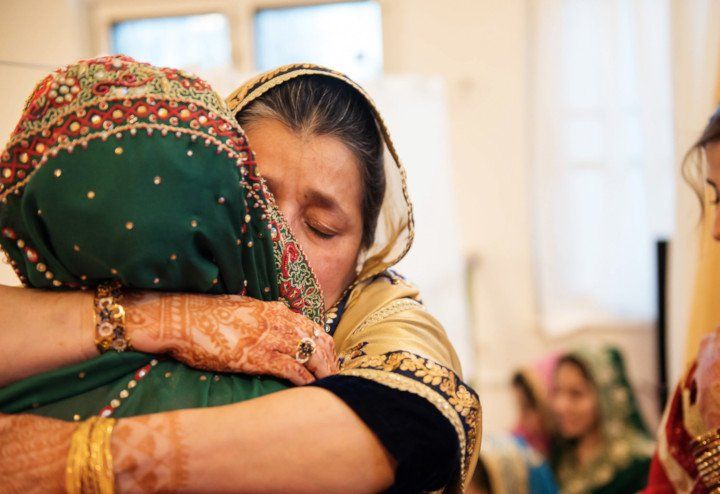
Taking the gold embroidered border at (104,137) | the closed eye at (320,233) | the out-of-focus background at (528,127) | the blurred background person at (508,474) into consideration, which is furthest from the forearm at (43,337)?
the out-of-focus background at (528,127)

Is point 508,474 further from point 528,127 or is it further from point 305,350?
point 528,127

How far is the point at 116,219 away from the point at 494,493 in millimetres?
2149

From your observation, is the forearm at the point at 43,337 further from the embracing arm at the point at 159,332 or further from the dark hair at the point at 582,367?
the dark hair at the point at 582,367

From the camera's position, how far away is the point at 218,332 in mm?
789

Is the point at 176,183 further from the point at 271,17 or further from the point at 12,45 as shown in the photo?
the point at 271,17

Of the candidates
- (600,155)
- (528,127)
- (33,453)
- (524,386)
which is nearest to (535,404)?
(524,386)

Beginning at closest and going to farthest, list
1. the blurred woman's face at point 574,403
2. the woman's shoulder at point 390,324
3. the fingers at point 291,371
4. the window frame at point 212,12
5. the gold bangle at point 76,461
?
the gold bangle at point 76,461
the fingers at point 291,371
the woman's shoulder at point 390,324
the blurred woman's face at point 574,403
the window frame at point 212,12

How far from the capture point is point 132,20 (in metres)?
4.46

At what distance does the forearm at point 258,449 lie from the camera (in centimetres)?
72

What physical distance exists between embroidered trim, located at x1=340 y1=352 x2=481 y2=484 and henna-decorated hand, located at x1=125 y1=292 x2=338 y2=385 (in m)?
0.07

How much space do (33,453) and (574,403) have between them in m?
3.56

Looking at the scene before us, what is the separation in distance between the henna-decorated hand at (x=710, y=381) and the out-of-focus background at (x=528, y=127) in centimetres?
256

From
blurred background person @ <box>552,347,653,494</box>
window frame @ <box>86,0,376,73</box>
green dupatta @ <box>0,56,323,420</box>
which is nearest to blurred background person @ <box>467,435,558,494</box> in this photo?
blurred background person @ <box>552,347,653,494</box>

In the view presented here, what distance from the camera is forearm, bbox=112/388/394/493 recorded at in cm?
72
